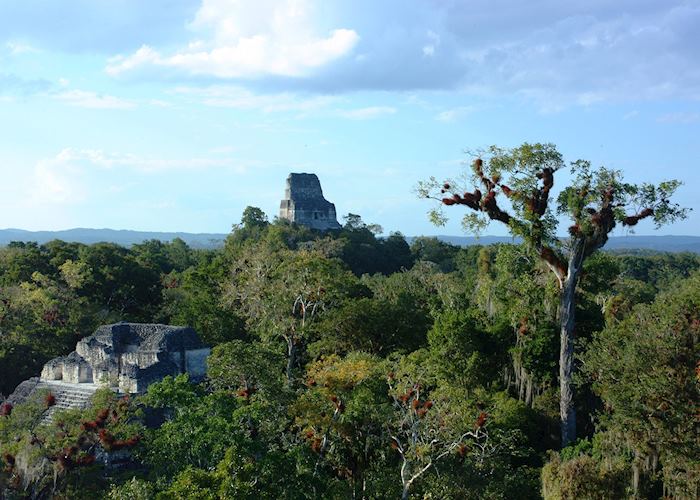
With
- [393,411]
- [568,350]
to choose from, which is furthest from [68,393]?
[568,350]

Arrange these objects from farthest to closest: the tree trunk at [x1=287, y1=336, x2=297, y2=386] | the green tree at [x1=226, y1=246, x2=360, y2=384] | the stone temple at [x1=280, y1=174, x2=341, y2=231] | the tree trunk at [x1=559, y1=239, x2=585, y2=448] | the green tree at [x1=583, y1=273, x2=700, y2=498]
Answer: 1. the stone temple at [x1=280, y1=174, x2=341, y2=231]
2. the green tree at [x1=226, y1=246, x2=360, y2=384]
3. the tree trunk at [x1=287, y1=336, x2=297, y2=386]
4. the tree trunk at [x1=559, y1=239, x2=585, y2=448]
5. the green tree at [x1=583, y1=273, x2=700, y2=498]

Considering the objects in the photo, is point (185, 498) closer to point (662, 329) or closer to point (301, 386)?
point (301, 386)

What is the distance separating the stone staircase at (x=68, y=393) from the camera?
1939cm

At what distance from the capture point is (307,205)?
210 ft

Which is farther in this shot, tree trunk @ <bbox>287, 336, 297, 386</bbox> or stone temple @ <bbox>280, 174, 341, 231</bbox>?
stone temple @ <bbox>280, 174, 341, 231</bbox>

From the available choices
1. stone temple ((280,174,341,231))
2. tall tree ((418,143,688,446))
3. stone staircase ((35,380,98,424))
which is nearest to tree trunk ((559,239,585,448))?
tall tree ((418,143,688,446))

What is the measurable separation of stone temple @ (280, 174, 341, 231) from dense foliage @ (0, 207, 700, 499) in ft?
128

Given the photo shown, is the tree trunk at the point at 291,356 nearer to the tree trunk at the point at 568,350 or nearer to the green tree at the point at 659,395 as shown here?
the tree trunk at the point at 568,350

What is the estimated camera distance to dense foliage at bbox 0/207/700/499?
530 inches

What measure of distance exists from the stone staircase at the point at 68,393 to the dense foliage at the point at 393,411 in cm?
172

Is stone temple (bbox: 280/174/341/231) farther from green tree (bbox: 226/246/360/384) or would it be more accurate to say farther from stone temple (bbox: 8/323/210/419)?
stone temple (bbox: 8/323/210/419)

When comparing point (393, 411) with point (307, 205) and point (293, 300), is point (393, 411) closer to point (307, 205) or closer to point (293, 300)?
point (293, 300)

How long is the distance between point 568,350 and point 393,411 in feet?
14.4

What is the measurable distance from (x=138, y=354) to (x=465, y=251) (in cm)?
3898
